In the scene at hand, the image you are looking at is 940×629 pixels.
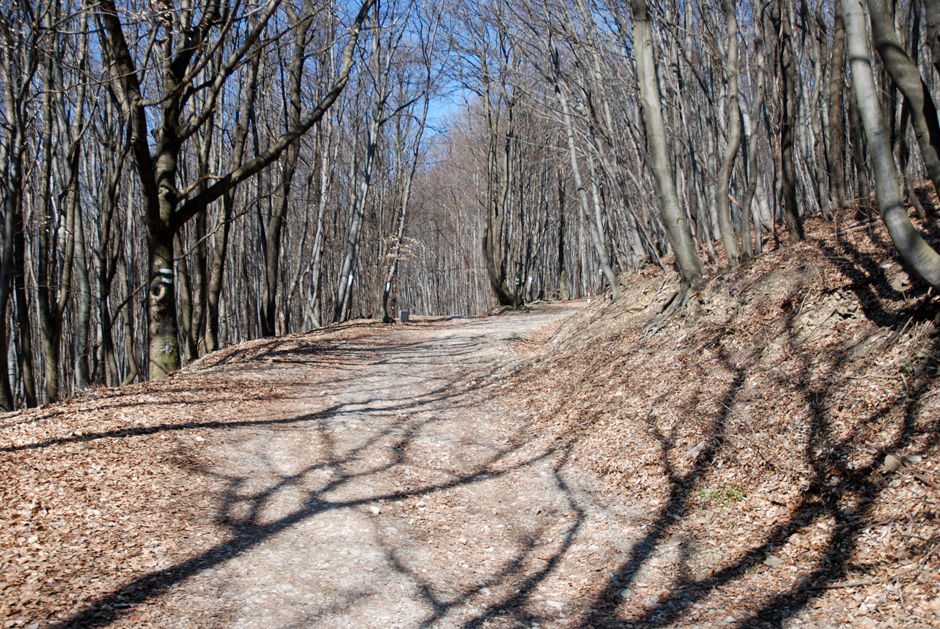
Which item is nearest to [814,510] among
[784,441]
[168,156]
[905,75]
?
[784,441]

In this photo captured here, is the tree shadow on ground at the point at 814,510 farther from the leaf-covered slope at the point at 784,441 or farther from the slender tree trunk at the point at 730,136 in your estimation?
the slender tree trunk at the point at 730,136

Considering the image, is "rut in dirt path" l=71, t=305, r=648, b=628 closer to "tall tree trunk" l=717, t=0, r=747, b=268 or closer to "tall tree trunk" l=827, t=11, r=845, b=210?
"tall tree trunk" l=717, t=0, r=747, b=268

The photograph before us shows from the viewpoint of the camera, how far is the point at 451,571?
12.5 ft

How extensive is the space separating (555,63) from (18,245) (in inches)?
443

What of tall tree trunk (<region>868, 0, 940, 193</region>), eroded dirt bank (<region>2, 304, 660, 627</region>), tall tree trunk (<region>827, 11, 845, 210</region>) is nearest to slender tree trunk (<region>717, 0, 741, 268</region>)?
tall tree trunk (<region>827, 11, 845, 210</region>)

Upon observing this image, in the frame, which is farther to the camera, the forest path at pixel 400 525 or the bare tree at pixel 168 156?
the bare tree at pixel 168 156

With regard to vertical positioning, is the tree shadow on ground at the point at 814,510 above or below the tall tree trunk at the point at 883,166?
below

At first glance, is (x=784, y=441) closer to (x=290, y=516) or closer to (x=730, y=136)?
(x=290, y=516)

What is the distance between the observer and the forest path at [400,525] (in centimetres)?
328

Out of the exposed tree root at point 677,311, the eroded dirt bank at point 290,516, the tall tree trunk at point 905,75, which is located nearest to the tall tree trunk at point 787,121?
the exposed tree root at point 677,311

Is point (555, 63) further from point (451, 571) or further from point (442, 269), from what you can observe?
point (442, 269)

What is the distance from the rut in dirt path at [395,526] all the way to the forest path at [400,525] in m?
0.01

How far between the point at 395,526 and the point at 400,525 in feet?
0.14

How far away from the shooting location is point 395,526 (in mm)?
4426
